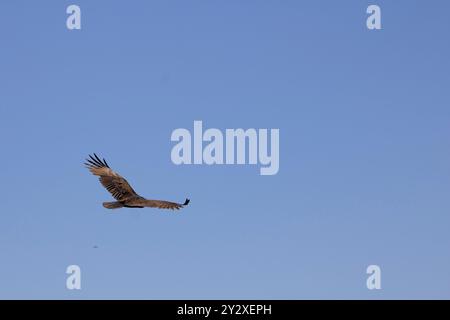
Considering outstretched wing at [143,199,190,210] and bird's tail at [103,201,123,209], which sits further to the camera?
bird's tail at [103,201,123,209]

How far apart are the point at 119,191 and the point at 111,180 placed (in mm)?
768

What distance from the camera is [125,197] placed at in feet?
113

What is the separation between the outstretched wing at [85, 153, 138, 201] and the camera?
3462 cm

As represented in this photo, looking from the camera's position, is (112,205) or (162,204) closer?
(162,204)

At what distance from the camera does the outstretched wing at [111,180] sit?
34.6 metres

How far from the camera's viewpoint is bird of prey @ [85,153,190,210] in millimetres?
32844

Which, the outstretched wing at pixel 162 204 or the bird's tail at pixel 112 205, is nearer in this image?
the outstretched wing at pixel 162 204

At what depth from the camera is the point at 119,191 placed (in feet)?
114

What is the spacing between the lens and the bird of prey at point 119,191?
108ft
